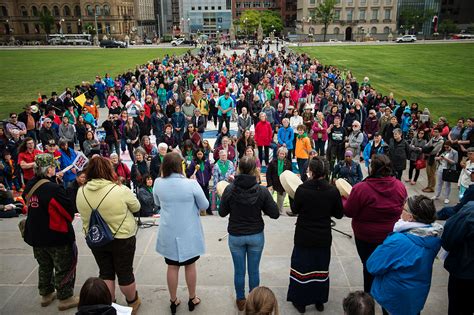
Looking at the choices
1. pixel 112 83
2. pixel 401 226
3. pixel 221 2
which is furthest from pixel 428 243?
pixel 221 2

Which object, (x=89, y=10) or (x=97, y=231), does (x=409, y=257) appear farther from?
(x=89, y=10)

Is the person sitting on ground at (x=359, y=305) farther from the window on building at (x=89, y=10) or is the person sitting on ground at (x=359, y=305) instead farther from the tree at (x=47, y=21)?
the window on building at (x=89, y=10)

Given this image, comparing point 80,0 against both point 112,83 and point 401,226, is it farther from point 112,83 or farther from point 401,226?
point 401,226

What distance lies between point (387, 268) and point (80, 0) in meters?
117

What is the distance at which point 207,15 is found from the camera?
445 feet

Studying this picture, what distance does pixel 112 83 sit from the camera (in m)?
23.0

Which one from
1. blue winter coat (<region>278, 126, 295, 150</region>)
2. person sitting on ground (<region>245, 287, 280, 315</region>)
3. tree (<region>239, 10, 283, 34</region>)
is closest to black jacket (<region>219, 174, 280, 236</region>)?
person sitting on ground (<region>245, 287, 280, 315</region>)

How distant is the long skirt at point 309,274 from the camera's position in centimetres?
451

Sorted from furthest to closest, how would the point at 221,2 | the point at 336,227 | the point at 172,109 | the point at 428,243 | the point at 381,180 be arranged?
the point at 221,2
the point at 172,109
the point at 336,227
the point at 381,180
the point at 428,243

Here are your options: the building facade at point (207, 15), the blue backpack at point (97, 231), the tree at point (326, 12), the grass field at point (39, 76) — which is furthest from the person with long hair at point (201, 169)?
the building facade at point (207, 15)

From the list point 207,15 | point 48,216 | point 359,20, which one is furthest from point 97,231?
point 207,15

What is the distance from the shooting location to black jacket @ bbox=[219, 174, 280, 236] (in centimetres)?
434

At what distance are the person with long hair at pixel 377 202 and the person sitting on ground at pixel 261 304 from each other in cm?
197

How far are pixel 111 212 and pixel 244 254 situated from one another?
1553mm
